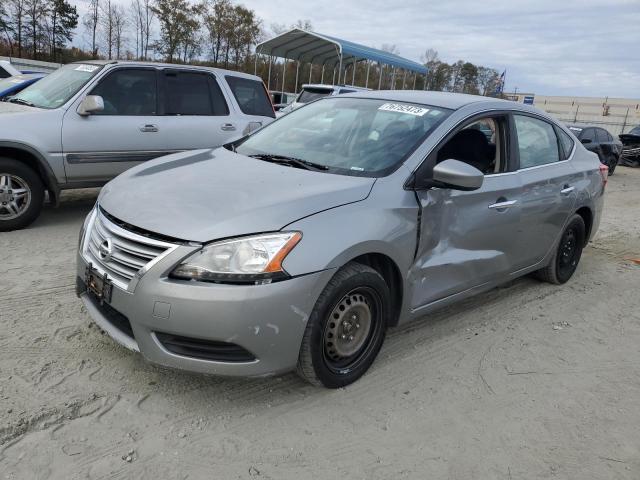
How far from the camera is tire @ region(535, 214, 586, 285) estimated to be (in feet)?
16.5

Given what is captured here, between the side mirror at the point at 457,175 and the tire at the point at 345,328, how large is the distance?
0.73 meters

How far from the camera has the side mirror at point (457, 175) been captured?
10.5 feet

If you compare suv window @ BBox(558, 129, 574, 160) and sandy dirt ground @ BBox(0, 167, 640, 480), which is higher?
suv window @ BBox(558, 129, 574, 160)

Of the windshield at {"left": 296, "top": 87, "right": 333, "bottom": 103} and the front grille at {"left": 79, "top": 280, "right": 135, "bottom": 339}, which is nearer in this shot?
the front grille at {"left": 79, "top": 280, "right": 135, "bottom": 339}

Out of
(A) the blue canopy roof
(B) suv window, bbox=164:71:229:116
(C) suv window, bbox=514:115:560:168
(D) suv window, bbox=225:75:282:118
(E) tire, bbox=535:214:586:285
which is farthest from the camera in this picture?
(A) the blue canopy roof

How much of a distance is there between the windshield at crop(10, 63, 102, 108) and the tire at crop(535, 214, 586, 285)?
207 inches

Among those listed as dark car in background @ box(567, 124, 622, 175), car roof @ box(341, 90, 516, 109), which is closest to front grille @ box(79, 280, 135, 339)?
car roof @ box(341, 90, 516, 109)

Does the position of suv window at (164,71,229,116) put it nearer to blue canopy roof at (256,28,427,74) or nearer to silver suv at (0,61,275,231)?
silver suv at (0,61,275,231)

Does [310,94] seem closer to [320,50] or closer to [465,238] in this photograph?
[320,50]

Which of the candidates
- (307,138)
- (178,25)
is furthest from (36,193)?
(178,25)

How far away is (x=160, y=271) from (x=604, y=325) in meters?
3.68

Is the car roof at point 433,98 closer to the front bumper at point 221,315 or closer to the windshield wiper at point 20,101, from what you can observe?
the front bumper at point 221,315

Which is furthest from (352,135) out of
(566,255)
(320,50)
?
(320,50)

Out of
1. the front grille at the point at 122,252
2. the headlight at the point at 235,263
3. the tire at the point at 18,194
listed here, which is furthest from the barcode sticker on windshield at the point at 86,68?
the headlight at the point at 235,263
